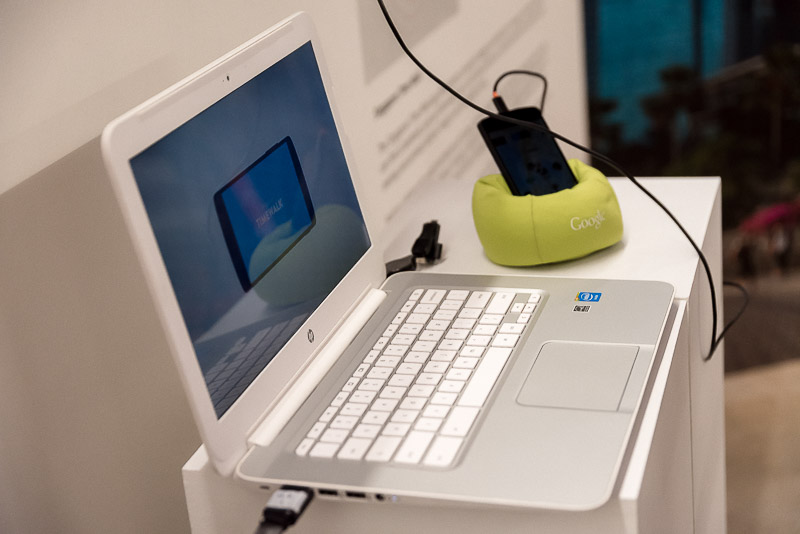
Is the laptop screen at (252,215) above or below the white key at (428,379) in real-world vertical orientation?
above

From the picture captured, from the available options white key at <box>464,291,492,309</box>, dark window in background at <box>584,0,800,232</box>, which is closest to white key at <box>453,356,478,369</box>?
white key at <box>464,291,492,309</box>

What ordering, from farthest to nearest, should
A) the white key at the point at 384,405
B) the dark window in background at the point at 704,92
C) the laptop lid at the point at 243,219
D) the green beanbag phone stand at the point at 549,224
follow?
the dark window in background at the point at 704,92 < the green beanbag phone stand at the point at 549,224 < the white key at the point at 384,405 < the laptop lid at the point at 243,219

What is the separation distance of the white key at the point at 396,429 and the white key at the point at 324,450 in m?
0.04

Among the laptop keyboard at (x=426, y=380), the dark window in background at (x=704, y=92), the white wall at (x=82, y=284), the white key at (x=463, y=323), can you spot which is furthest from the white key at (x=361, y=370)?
the dark window in background at (x=704, y=92)

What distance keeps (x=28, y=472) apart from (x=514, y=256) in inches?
20.7

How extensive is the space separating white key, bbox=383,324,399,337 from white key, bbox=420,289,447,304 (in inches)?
2.2

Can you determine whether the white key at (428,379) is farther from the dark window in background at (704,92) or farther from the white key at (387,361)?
the dark window in background at (704,92)

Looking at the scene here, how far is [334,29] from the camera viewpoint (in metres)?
1.22

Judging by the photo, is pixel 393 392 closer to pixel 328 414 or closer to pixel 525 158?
pixel 328 414

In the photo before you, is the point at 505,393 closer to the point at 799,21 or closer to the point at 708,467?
the point at 708,467

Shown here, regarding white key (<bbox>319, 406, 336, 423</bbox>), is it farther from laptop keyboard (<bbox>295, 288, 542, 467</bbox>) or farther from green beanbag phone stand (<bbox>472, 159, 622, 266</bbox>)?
green beanbag phone stand (<bbox>472, 159, 622, 266</bbox>)

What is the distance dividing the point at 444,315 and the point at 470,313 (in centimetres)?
3

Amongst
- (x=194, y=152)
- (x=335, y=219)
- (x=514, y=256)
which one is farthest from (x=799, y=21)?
(x=194, y=152)

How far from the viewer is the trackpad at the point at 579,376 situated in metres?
0.70
